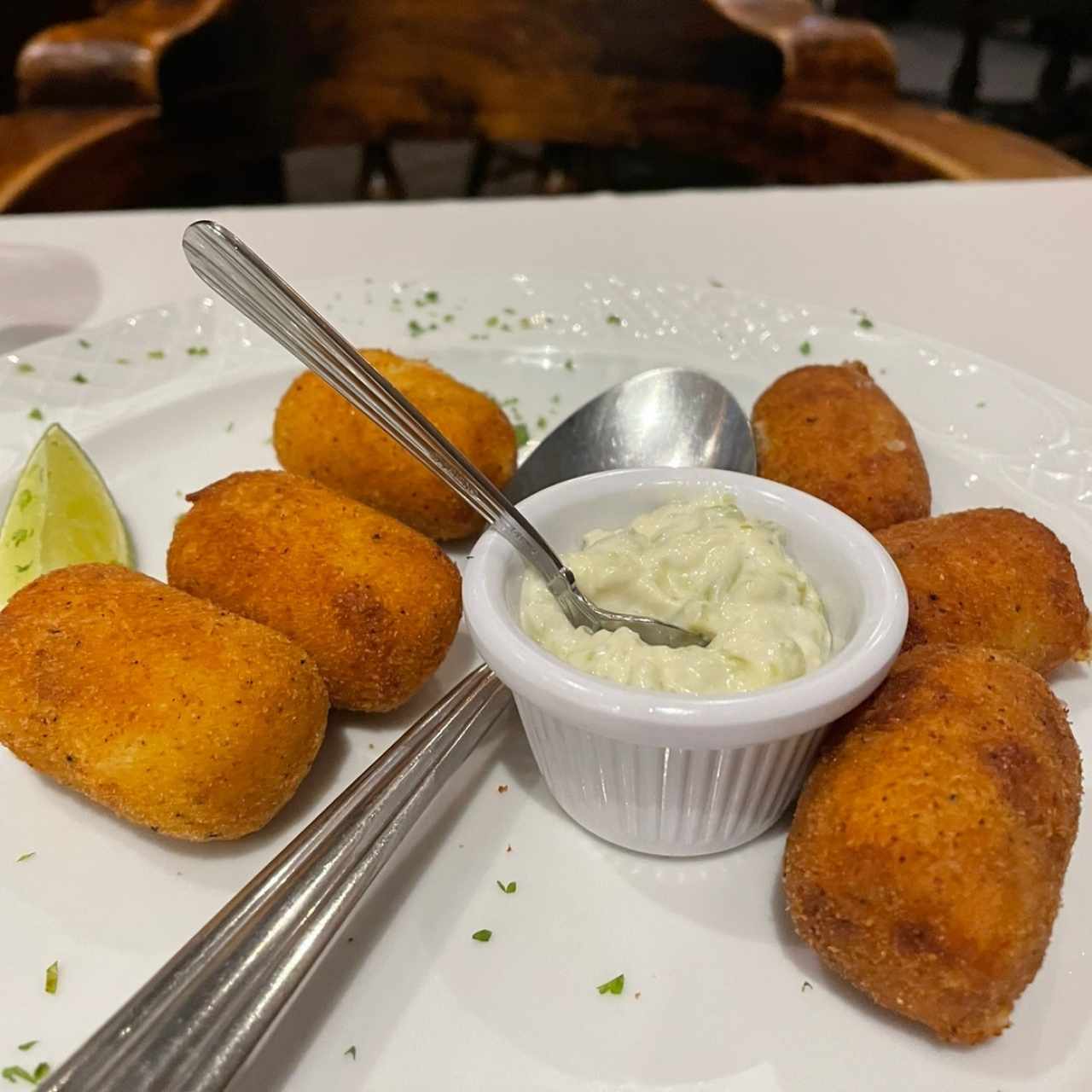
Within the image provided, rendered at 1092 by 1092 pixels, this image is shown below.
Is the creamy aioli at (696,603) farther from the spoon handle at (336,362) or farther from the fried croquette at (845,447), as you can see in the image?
the fried croquette at (845,447)

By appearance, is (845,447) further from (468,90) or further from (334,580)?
(468,90)

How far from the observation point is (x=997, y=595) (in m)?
1.57

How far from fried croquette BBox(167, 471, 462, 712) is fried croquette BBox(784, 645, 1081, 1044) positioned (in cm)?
63

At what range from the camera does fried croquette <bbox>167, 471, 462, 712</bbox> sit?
1563 mm

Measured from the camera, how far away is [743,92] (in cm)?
391

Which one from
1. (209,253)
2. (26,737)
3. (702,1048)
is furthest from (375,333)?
(702,1048)

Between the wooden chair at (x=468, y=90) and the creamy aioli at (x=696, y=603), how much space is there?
7.68 ft

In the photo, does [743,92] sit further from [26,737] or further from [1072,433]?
[26,737]

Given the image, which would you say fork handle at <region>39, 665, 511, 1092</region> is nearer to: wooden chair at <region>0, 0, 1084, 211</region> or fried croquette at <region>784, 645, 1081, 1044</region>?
fried croquette at <region>784, 645, 1081, 1044</region>

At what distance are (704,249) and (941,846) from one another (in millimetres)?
2128

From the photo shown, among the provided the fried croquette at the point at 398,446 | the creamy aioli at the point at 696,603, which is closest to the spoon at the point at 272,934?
the creamy aioli at the point at 696,603

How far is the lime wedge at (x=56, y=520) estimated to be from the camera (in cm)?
174

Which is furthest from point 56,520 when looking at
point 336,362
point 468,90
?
point 468,90

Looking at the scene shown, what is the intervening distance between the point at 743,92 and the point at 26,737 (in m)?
3.51
